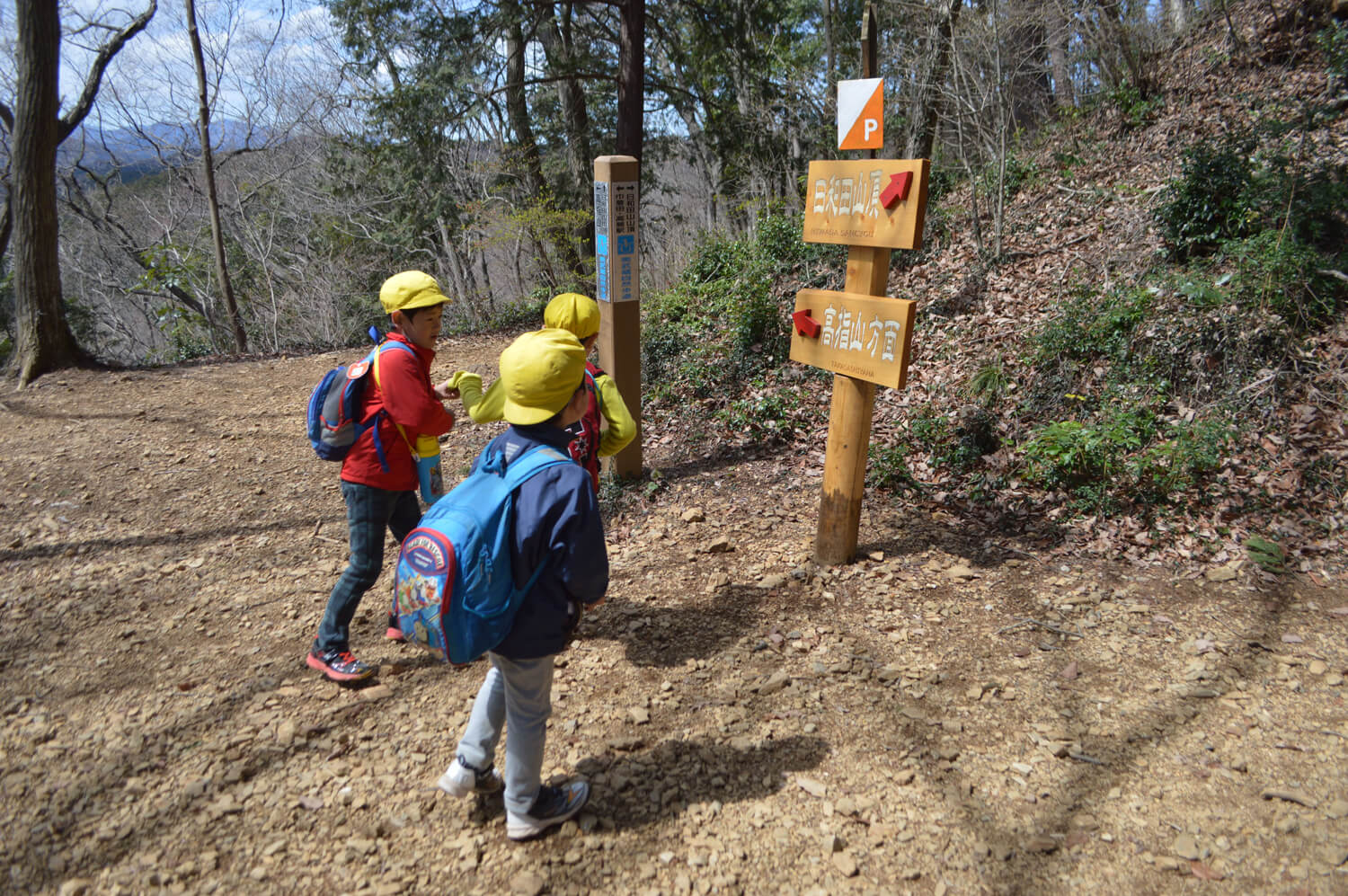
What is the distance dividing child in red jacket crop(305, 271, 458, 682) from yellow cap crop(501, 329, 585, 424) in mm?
917

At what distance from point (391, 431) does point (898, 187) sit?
8.20ft

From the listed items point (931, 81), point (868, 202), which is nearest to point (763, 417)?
Answer: point (868, 202)

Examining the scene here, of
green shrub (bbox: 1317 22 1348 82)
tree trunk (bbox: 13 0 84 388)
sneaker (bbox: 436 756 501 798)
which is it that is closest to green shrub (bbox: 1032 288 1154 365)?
green shrub (bbox: 1317 22 1348 82)

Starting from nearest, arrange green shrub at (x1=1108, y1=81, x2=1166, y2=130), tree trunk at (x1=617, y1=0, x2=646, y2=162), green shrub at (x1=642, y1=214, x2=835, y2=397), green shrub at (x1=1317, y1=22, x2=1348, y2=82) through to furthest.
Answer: green shrub at (x1=1317, y1=22, x2=1348, y2=82) < green shrub at (x1=642, y1=214, x2=835, y2=397) < green shrub at (x1=1108, y1=81, x2=1166, y2=130) < tree trunk at (x1=617, y1=0, x2=646, y2=162)

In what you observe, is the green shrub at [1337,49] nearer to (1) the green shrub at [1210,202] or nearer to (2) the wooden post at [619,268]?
(1) the green shrub at [1210,202]

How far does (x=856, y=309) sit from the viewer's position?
12.5 ft

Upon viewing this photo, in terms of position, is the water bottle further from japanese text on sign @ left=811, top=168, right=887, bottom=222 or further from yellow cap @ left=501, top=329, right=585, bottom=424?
japanese text on sign @ left=811, top=168, right=887, bottom=222

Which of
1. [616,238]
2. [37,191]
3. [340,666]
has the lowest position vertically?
[340,666]

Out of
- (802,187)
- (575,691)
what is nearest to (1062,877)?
(575,691)

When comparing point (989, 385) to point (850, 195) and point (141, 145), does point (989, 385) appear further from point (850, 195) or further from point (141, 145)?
point (141, 145)

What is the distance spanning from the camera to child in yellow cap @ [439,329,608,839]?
6.84ft

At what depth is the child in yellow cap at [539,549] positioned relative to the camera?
82.1 inches

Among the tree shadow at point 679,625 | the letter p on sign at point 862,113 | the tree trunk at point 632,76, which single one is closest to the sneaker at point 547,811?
the tree shadow at point 679,625

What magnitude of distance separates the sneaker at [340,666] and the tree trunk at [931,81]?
24.7 ft
